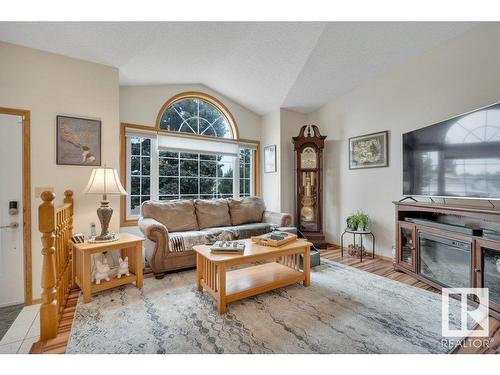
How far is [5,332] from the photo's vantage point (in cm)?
185

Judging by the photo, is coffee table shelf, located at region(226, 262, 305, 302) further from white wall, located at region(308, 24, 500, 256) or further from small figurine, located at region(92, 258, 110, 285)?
white wall, located at region(308, 24, 500, 256)

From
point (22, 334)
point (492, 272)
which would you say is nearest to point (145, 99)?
point (22, 334)

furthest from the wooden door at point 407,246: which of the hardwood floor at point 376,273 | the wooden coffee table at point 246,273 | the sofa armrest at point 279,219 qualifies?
the sofa armrest at point 279,219

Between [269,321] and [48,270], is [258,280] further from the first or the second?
[48,270]

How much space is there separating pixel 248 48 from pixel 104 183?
89.8 inches

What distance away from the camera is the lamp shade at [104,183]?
2.24 m

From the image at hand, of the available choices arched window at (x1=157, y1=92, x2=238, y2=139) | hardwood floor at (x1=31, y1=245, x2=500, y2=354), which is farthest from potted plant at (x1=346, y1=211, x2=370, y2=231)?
arched window at (x1=157, y1=92, x2=238, y2=139)

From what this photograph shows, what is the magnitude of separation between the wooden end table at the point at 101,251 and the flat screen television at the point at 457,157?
3.11m

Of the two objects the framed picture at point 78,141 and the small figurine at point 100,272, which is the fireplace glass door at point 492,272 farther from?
the framed picture at point 78,141

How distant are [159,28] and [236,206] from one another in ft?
8.14

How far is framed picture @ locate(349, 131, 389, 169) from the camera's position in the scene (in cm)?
337

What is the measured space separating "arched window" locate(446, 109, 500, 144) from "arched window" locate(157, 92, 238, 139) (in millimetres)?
3082

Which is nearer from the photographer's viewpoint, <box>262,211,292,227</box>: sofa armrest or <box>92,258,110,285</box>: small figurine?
<box>92,258,110,285</box>: small figurine
